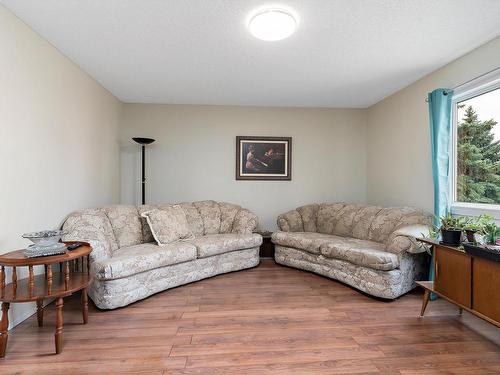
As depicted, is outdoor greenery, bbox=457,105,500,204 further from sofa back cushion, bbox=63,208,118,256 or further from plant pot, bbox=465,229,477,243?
sofa back cushion, bbox=63,208,118,256

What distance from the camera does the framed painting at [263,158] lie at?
4.68m

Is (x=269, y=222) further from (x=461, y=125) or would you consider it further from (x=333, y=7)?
(x=333, y=7)

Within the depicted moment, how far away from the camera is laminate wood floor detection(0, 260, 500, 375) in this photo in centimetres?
179

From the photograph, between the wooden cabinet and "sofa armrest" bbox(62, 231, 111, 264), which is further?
"sofa armrest" bbox(62, 231, 111, 264)

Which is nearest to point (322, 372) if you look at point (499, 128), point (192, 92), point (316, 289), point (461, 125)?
point (316, 289)


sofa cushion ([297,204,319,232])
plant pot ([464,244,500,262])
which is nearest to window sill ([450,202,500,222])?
plant pot ([464,244,500,262])

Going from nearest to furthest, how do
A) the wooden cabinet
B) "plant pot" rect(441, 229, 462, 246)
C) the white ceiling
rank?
the wooden cabinet
the white ceiling
"plant pot" rect(441, 229, 462, 246)

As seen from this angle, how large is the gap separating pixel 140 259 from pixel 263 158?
2.66 metres

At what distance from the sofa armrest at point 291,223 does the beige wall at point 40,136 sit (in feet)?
8.67

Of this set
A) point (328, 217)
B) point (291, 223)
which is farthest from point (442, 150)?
point (291, 223)

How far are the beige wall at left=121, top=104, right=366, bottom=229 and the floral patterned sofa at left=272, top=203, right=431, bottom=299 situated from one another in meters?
0.54

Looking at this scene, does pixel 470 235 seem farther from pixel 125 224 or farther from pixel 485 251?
pixel 125 224

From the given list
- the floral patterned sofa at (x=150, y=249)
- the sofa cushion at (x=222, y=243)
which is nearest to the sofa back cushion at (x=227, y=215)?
the floral patterned sofa at (x=150, y=249)

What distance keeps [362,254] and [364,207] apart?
121 centimetres
